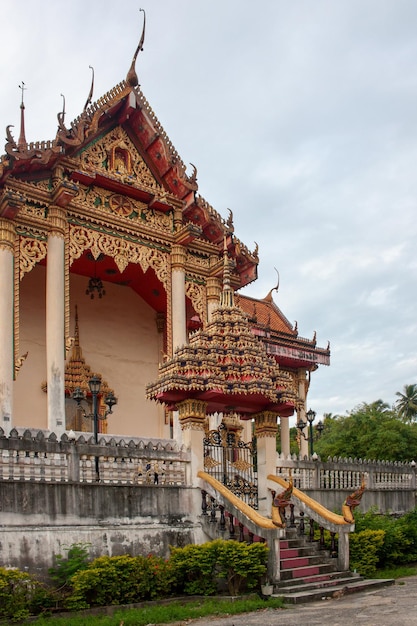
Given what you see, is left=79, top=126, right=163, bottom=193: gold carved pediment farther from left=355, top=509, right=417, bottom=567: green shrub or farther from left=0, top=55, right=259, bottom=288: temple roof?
left=355, top=509, right=417, bottom=567: green shrub

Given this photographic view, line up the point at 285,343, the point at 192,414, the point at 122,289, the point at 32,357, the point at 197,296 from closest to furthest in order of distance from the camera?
the point at 192,414 → the point at 32,357 → the point at 197,296 → the point at 122,289 → the point at 285,343

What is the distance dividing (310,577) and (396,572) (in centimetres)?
282

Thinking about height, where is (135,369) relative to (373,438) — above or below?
above

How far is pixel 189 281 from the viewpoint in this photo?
20.5 m

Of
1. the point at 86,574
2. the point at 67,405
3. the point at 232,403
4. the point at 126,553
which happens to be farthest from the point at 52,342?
the point at 86,574

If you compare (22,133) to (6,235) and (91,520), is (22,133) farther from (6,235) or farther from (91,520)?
(91,520)

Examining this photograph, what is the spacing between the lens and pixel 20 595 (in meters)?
9.16

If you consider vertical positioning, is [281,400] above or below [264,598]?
above

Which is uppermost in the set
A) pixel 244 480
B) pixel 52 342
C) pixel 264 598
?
pixel 52 342

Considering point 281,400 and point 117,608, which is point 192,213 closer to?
point 281,400

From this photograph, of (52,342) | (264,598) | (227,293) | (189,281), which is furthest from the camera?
(189,281)

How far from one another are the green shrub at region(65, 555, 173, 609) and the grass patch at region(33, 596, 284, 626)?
0.69ft

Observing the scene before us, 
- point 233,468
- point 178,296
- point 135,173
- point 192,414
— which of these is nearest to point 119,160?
point 135,173

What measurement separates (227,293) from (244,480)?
395 centimetres
